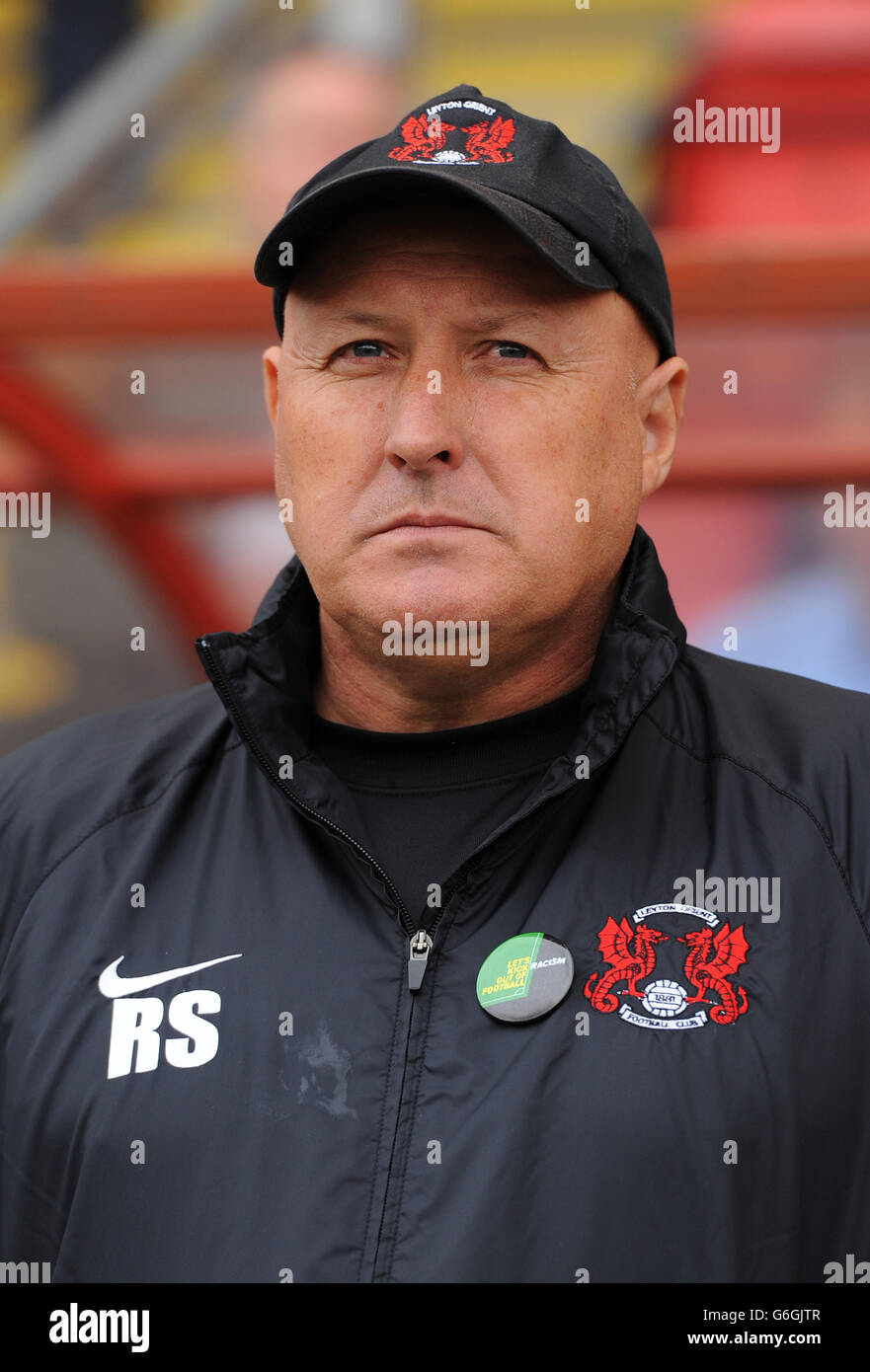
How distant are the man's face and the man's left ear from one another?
4.1 inches

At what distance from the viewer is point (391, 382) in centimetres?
159

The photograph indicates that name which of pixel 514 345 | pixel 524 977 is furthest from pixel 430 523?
pixel 524 977

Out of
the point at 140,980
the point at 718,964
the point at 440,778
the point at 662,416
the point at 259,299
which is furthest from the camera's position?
the point at 259,299

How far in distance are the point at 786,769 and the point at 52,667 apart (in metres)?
3.12

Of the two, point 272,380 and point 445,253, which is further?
point 272,380

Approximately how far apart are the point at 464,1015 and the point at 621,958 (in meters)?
0.15

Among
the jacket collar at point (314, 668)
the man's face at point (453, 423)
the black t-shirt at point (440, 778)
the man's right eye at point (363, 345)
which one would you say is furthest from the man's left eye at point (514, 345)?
the black t-shirt at point (440, 778)

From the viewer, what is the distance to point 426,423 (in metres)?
1.53

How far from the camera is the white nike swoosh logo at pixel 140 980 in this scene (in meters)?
1.53

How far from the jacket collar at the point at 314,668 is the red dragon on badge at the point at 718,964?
190 millimetres

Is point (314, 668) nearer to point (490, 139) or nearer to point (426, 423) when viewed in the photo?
point (426, 423)

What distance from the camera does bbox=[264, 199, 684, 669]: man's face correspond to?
156 cm

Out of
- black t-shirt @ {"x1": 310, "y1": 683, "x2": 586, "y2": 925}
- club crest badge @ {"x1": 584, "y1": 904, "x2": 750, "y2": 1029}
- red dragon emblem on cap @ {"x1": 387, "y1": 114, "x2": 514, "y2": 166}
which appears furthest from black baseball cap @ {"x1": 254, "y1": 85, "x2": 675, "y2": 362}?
club crest badge @ {"x1": 584, "y1": 904, "x2": 750, "y2": 1029}

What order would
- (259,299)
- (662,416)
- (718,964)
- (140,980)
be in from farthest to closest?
(259,299) → (662,416) → (140,980) → (718,964)
